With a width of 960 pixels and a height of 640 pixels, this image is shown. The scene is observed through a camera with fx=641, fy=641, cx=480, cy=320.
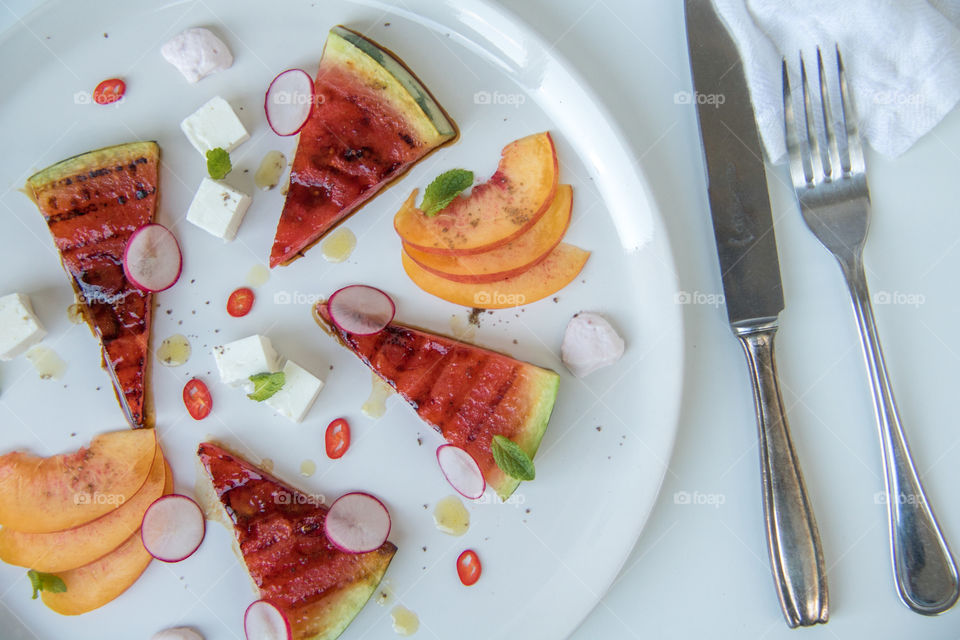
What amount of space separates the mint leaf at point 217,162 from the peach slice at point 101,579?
167 cm

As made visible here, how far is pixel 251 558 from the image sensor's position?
2.88 meters

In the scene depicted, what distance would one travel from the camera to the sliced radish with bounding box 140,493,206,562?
282 cm

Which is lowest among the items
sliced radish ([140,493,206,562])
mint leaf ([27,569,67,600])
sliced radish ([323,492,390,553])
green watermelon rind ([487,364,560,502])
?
mint leaf ([27,569,67,600])

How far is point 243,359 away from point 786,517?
8.10 feet

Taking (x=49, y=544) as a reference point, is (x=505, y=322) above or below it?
above

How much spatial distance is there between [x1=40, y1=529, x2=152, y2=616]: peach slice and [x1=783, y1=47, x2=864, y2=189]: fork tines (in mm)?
3419

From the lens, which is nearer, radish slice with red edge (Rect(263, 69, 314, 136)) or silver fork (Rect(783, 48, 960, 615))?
silver fork (Rect(783, 48, 960, 615))

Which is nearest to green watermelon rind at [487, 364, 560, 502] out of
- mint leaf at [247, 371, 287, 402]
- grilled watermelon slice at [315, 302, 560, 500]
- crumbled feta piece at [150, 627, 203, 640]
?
grilled watermelon slice at [315, 302, 560, 500]

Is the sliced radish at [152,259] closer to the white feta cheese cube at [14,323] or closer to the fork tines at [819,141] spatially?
the white feta cheese cube at [14,323]

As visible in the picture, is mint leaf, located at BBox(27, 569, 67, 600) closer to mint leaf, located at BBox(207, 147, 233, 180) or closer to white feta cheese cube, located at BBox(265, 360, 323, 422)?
white feta cheese cube, located at BBox(265, 360, 323, 422)

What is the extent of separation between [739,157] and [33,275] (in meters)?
3.26

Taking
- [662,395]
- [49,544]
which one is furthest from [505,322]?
[49,544]

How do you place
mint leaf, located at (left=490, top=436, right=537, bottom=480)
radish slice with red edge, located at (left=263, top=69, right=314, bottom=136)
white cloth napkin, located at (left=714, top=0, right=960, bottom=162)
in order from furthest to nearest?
radish slice with red edge, located at (left=263, top=69, right=314, bottom=136) < white cloth napkin, located at (left=714, top=0, right=960, bottom=162) < mint leaf, located at (left=490, top=436, right=537, bottom=480)

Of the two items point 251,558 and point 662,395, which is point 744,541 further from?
point 251,558
